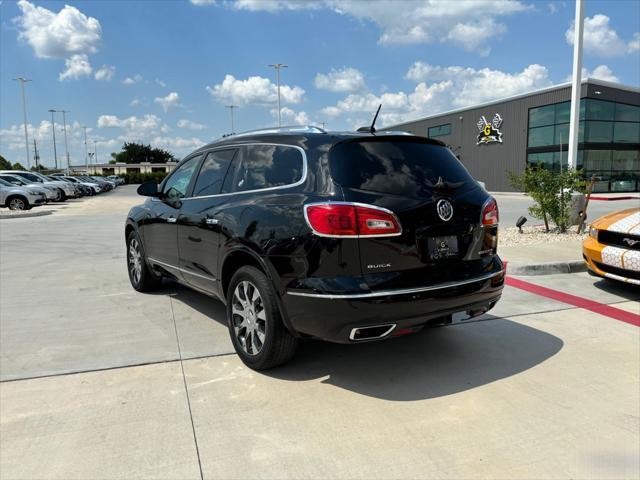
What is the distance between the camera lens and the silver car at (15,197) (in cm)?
2139

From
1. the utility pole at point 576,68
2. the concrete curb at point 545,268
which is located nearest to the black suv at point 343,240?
the concrete curb at point 545,268

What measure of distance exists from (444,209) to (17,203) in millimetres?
22950

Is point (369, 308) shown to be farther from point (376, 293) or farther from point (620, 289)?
point (620, 289)

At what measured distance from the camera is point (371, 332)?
127 inches

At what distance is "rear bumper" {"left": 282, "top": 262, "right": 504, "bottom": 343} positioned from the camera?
10.3 feet

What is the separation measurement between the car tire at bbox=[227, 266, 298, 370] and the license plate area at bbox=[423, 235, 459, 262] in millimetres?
1111

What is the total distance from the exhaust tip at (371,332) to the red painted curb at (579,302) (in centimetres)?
324

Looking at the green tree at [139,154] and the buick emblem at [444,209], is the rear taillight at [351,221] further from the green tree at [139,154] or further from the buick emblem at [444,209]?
the green tree at [139,154]

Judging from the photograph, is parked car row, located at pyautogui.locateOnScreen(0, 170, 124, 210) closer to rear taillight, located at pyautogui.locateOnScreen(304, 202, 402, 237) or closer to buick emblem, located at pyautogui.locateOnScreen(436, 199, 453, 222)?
rear taillight, located at pyautogui.locateOnScreen(304, 202, 402, 237)

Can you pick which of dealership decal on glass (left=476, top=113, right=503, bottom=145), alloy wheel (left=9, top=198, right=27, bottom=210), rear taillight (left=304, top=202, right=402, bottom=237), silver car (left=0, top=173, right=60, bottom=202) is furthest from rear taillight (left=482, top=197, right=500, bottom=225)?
dealership decal on glass (left=476, top=113, right=503, bottom=145)

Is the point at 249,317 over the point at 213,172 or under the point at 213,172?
under

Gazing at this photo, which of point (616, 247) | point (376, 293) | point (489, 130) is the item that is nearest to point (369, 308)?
point (376, 293)

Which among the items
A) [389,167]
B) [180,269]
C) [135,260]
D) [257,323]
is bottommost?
[257,323]

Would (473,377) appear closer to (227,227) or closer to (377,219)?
(377,219)
